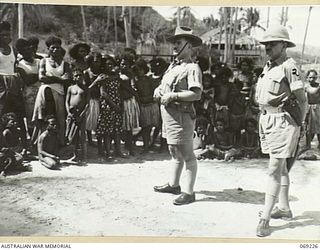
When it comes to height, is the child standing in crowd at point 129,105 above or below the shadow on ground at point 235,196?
above

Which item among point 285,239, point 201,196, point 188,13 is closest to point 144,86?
point 188,13

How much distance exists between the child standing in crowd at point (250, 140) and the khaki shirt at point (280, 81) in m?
0.47

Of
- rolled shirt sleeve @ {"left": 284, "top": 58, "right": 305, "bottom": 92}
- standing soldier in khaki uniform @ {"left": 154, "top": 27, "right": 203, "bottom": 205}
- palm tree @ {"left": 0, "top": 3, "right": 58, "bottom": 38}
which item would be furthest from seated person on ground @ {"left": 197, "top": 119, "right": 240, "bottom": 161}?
palm tree @ {"left": 0, "top": 3, "right": 58, "bottom": 38}

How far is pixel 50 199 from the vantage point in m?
3.51

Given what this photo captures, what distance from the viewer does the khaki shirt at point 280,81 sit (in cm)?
315

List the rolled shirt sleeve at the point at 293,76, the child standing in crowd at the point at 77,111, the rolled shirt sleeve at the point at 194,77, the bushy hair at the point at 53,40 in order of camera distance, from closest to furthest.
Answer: the rolled shirt sleeve at the point at 293,76 → the rolled shirt sleeve at the point at 194,77 → the bushy hair at the point at 53,40 → the child standing in crowd at the point at 77,111

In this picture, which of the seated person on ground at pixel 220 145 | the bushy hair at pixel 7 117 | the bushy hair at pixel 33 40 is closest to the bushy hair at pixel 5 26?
the bushy hair at pixel 33 40

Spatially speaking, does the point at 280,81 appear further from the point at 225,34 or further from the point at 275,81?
the point at 225,34

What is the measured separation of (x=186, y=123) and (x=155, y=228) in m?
0.69

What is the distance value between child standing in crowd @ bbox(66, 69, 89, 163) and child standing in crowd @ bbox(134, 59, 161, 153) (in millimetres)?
378

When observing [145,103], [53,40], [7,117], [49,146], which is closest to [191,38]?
[145,103]

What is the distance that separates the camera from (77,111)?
12.1 feet

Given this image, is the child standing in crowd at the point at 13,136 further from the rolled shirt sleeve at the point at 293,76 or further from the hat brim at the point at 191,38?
the rolled shirt sleeve at the point at 293,76

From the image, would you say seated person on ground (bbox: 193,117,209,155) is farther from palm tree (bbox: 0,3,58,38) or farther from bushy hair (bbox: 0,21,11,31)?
bushy hair (bbox: 0,21,11,31)
